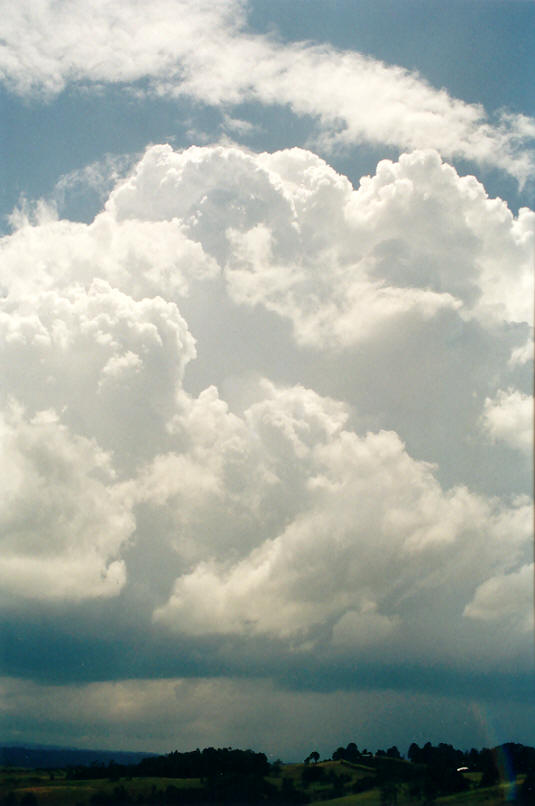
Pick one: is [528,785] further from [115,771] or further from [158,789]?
[115,771]

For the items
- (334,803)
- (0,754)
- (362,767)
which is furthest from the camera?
(362,767)

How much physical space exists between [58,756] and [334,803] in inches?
1043

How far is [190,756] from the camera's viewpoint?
7650cm

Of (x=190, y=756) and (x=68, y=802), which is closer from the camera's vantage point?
(x=68, y=802)

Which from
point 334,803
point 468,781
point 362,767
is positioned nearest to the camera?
point 334,803

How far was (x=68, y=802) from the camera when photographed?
6281 centimetres

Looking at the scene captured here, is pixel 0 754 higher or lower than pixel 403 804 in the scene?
higher

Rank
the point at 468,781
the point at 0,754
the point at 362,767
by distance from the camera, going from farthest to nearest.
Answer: the point at 362,767 → the point at 468,781 → the point at 0,754

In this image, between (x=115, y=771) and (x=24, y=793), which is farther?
(x=115, y=771)

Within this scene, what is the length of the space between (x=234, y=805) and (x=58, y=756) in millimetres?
17825

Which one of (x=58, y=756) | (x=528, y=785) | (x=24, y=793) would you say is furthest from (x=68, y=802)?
(x=528, y=785)

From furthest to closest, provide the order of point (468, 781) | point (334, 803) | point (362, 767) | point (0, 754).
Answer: point (362, 767) < point (468, 781) < point (334, 803) < point (0, 754)

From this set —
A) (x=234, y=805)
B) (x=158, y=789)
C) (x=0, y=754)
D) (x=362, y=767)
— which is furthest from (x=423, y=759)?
(x=0, y=754)

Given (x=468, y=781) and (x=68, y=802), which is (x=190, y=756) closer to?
(x=68, y=802)
